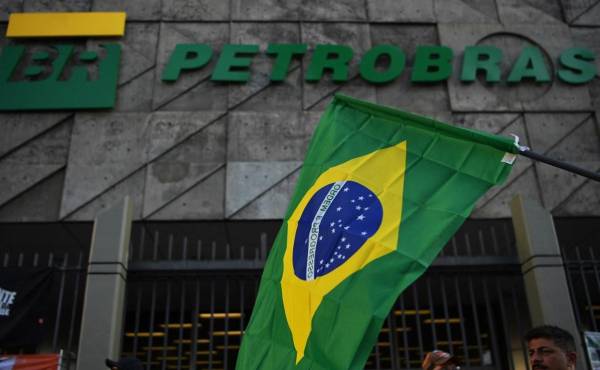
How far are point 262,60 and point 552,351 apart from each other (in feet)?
31.8

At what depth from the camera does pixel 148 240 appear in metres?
11.8

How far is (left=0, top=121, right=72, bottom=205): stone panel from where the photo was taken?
1101 centimetres

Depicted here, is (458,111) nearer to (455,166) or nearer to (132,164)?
(132,164)

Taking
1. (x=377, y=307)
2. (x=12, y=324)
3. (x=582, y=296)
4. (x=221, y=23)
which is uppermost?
(x=221, y=23)

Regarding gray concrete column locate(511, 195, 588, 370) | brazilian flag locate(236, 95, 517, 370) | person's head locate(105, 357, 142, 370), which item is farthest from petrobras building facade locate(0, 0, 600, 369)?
brazilian flag locate(236, 95, 517, 370)

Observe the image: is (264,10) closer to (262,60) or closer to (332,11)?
(262,60)

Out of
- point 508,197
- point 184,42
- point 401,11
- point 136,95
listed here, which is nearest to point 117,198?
point 136,95

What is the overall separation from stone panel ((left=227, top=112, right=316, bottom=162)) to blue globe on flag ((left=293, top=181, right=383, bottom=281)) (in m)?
6.52

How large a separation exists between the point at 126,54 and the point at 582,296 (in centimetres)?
1196

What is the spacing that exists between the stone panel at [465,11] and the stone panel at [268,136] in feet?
12.9

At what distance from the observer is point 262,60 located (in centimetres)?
1235

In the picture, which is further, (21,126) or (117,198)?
(21,126)

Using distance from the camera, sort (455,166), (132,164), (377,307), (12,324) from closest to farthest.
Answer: (377,307)
(455,166)
(12,324)
(132,164)

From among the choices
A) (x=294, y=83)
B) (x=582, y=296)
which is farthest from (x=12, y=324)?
(x=582, y=296)
